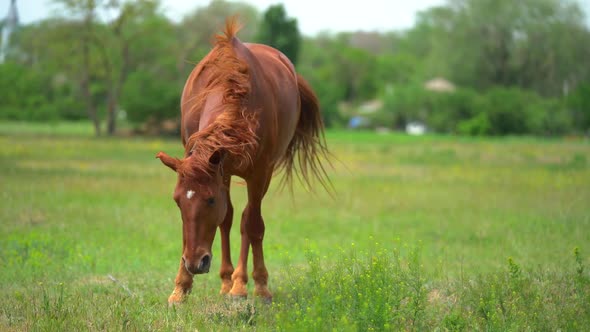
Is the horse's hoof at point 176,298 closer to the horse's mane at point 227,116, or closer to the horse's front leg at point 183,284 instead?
the horse's front leg at point 183,284

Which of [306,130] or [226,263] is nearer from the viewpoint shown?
[226,263]

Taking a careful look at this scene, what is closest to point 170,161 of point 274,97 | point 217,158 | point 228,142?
point 217,158

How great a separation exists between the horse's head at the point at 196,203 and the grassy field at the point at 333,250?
474mm

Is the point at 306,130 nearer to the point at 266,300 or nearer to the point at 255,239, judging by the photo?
the point at 255,239

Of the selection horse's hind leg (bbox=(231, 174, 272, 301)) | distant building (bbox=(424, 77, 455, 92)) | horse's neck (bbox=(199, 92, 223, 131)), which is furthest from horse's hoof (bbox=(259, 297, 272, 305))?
distant building (bbox=(424, 77, 455, 92))

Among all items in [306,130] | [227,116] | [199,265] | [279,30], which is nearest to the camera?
[199,265]

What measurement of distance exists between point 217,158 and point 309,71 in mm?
59102

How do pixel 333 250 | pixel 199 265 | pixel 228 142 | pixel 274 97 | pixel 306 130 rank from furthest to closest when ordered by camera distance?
1. pixel 333 250
2. pixel 306 130
3. pixel 274 97
4. pixel 228 142
5. pixel 199 265

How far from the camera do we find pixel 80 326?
199 inches

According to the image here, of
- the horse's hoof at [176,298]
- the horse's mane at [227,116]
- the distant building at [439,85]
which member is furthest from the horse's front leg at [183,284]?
the distant building at [439,85]

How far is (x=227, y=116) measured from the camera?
5.66 metres

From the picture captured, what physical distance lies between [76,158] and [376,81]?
2808 inches

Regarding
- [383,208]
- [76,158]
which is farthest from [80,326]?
[76,158]

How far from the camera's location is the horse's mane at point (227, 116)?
5277 mm
